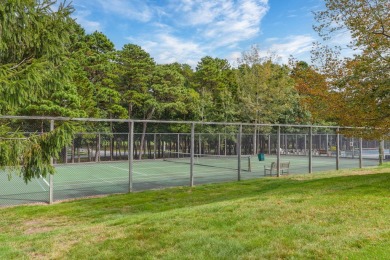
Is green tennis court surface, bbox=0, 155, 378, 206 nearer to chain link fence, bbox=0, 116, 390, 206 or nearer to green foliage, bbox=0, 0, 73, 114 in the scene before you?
chain link fence, bbox=0, 116, 390, 206

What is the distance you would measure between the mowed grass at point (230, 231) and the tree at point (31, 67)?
54.1 inches

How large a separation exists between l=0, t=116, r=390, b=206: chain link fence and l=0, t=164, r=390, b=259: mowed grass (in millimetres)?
3378

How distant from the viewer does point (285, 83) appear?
34.2m

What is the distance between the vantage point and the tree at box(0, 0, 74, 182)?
5.59 meters

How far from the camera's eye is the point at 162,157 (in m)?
24.1

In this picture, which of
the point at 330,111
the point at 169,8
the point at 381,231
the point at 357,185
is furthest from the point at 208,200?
the point at 169,8

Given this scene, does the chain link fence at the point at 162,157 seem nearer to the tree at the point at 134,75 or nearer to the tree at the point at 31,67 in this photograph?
the tree at the point at 134,75

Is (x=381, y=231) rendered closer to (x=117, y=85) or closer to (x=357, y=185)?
(x=357, y=185)

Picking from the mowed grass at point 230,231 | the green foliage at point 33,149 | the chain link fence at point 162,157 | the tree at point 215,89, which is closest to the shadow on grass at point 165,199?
the mowed grass at point 230,231

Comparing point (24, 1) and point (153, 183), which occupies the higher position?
point (24, 1)

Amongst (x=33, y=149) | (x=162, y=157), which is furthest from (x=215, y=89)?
→ (x=33, y=149)

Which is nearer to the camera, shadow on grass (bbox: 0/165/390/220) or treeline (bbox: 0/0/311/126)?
shadow on grass (bbox: 0/165/390/220)

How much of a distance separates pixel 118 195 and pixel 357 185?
6.79 meters

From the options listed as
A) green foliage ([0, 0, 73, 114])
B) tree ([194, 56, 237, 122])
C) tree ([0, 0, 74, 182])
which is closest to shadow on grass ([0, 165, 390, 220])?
tree ([0, 0, 74, 182])
